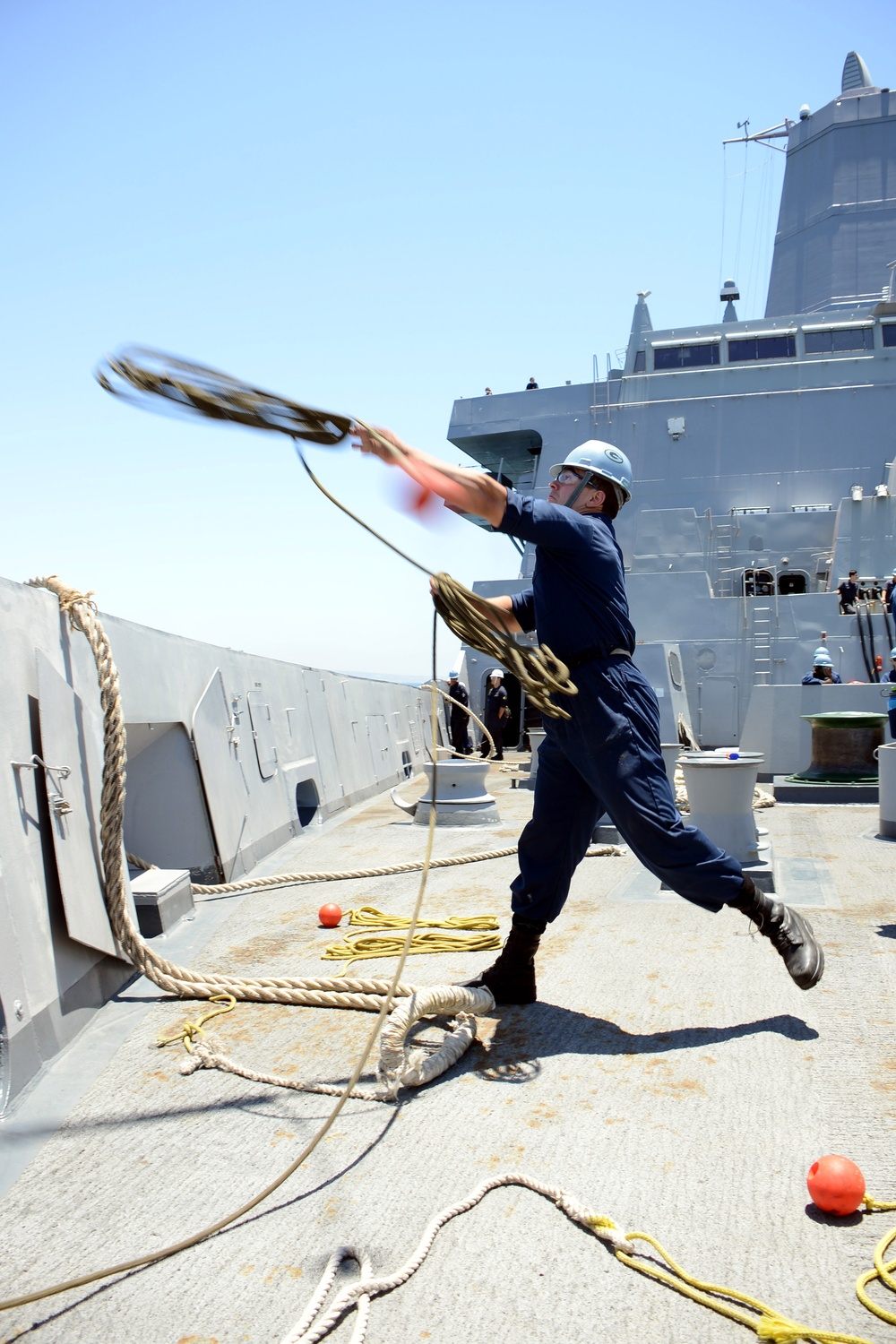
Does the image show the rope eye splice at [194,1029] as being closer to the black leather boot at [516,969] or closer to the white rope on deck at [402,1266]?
the black leather boot at [516,969]

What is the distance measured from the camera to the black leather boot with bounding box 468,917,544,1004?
2893mm

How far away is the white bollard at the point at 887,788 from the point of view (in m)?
5.67

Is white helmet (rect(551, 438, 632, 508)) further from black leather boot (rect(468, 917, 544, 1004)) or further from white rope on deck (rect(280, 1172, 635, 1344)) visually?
white rope on deck (rect(280, 1172, 635, 1344))

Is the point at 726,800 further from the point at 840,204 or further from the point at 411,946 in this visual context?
the point at 840,204

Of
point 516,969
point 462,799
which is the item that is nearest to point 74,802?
point 516,969

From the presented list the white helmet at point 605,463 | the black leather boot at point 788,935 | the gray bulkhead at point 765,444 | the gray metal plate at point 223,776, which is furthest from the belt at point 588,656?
the gray bulkhead at point 765,444

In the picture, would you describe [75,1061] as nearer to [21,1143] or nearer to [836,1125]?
[21,1143]

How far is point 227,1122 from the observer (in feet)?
7.27

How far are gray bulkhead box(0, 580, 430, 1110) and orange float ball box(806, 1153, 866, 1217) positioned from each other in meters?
1.73

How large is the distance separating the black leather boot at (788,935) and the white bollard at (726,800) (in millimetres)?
1451

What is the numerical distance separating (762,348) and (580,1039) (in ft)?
57.5

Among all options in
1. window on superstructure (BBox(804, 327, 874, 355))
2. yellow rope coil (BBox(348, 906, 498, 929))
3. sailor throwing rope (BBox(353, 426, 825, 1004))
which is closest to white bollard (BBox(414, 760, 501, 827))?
yellow rope coil (BBox(348, 906, 498, 929))

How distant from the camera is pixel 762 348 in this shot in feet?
58.8

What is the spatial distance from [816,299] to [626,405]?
5974mm
